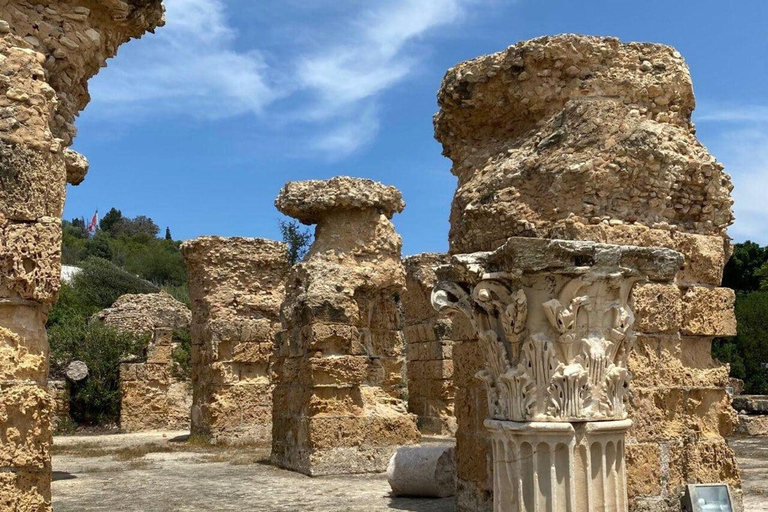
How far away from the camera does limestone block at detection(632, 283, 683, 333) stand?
601 centimetres

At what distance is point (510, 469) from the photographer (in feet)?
15.1

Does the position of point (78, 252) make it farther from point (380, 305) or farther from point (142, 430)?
point (380, 305)

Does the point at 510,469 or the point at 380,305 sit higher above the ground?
the point at 380,305

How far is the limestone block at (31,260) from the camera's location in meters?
4.02

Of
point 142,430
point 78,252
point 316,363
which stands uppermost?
point 78,252

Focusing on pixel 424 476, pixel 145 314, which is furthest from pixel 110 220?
pixel 424 476

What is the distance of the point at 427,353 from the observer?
1614cm

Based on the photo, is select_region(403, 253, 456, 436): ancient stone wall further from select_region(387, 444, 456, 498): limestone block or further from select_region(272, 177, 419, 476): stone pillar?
select_region(387, 444, 456, 498): limestone block

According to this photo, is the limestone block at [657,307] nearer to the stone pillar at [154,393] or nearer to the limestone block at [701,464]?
A: the limestone block at [701,464]

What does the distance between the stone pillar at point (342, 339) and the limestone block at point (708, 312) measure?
5.46 metres

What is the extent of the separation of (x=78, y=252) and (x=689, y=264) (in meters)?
53.4

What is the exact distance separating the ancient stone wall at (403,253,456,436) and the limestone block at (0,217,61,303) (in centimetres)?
1139

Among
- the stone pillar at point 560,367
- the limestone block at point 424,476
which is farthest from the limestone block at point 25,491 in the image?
the limestone block at point 424,476

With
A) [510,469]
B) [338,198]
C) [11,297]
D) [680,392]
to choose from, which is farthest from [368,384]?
[11,297]
